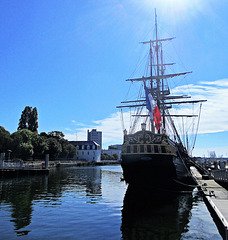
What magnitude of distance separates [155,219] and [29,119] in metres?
77.6

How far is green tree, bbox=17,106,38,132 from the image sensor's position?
268ft

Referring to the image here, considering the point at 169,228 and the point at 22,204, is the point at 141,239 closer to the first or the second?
the point at 169,228

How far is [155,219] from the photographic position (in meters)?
12.9

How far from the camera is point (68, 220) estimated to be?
41.1ft

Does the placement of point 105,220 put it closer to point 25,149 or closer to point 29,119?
point 25,149

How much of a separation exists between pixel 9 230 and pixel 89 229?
3735 mm

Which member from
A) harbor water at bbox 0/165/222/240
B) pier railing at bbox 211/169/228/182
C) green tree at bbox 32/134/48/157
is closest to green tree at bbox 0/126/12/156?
green tree at bbox 32/134/48/157

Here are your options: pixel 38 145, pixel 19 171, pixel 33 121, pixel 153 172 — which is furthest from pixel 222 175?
pixel 33 121

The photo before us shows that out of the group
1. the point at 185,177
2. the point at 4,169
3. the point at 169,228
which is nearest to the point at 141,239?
the point at 169,228

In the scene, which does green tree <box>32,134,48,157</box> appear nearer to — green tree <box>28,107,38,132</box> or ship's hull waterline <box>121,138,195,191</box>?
green tree <box>28,107,38,132</box>

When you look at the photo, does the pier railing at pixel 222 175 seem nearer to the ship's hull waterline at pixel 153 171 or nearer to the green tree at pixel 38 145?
the ship's hull waterline at pixel 153 171

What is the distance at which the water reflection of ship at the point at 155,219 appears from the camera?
10.4m

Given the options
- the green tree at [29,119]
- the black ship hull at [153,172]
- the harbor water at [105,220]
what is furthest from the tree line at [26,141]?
the harbor water at [105,220]

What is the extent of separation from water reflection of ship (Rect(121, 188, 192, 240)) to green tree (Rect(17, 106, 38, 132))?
71320 millimetres
